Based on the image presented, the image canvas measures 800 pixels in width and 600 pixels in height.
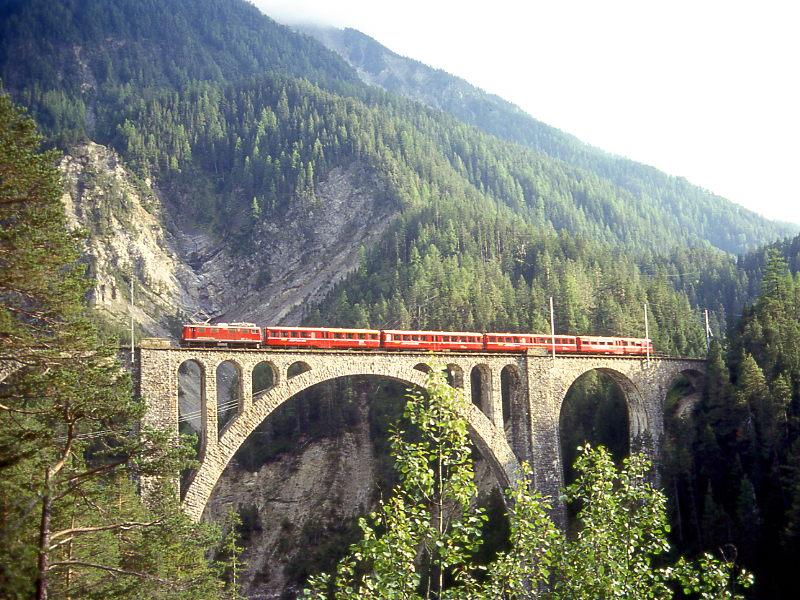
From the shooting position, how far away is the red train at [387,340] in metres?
39.5

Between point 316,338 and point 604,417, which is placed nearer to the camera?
point 316,338

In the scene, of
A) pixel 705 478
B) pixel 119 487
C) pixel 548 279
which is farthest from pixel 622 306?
pixel 119 487

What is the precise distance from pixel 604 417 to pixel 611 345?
7915 mm

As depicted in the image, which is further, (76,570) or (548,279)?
(548,279)

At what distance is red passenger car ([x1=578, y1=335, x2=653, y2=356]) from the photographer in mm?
51406

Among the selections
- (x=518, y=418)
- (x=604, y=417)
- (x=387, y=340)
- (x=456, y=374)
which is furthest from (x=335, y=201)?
(x=387, y=340)

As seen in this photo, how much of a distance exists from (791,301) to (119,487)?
52.2 metres

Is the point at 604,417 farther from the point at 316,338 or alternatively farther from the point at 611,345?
the point at 316,338

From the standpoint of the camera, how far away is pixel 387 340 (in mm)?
44781

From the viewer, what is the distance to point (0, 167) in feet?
57.0

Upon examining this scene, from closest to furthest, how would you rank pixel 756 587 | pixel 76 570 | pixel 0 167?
pixel 0 167 < pixel 76 570 < pixel 756 587

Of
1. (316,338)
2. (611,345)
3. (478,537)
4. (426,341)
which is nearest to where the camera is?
(478,537)

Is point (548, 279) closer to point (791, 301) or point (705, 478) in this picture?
point (791, 301)

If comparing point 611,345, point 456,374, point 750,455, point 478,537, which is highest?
point 611,345
